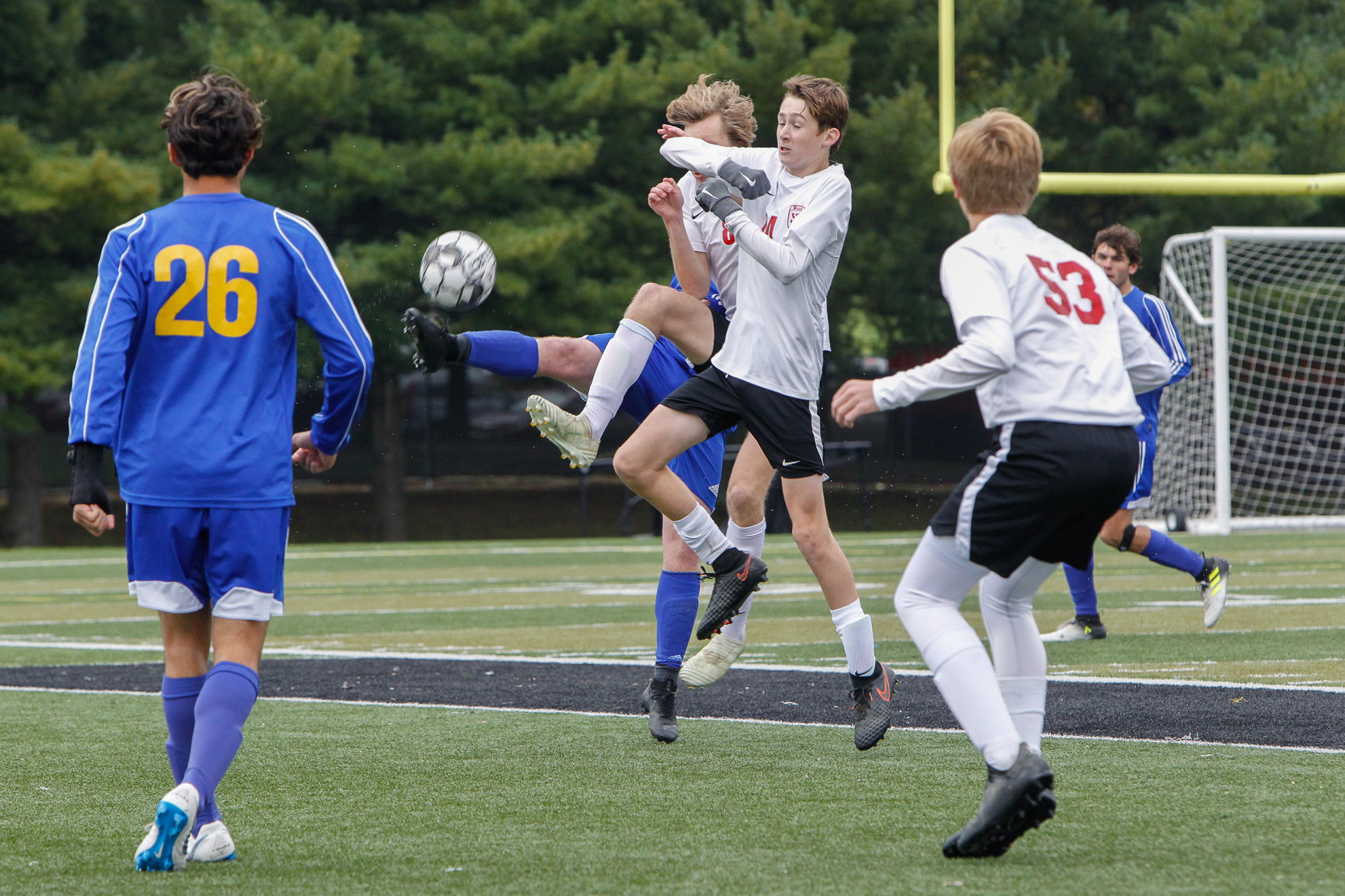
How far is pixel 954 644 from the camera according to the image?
3.95m

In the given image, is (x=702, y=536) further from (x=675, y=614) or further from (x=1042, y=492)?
(x=1042, y=492)

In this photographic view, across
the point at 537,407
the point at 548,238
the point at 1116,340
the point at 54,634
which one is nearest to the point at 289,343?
the point at 1116,340

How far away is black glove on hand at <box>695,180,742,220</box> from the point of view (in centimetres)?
539

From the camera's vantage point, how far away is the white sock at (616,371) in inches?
259

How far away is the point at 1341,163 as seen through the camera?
85.9ft

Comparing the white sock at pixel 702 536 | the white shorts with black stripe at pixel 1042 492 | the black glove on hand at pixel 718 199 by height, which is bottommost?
the white sock at pixel 702 536

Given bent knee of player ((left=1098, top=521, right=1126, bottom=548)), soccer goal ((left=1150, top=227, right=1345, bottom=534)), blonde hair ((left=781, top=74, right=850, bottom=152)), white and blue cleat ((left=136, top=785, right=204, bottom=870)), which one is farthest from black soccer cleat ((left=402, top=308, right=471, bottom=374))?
soccer goal ((left=1150, top=227, right=1345, bottom=534))

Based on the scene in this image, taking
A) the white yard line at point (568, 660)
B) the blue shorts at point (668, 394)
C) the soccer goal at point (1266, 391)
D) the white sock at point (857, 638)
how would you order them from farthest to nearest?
the soccer goal at point (1266, 391), the white yard line at point (568, 660), the blue shorts at point (668, 394), the white sock at point (857, 638)

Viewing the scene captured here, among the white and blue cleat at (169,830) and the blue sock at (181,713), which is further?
the blue sock at (181,713)

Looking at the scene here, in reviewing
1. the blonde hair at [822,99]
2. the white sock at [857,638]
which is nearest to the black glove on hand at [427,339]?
the blonde hair at [822,99]

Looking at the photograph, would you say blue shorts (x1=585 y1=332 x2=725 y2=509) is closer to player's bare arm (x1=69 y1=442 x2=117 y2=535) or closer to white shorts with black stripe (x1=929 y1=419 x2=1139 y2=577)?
white shorts with black stripe (x1=929 y1=419 x2=1139 y2=577)

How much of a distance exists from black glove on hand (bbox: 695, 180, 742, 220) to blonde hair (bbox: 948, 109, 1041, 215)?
1439 mm

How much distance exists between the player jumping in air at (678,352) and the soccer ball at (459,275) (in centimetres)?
16

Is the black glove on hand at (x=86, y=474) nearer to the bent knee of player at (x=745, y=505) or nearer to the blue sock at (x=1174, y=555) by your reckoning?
the bent knee of player at (x=745, y=505)
